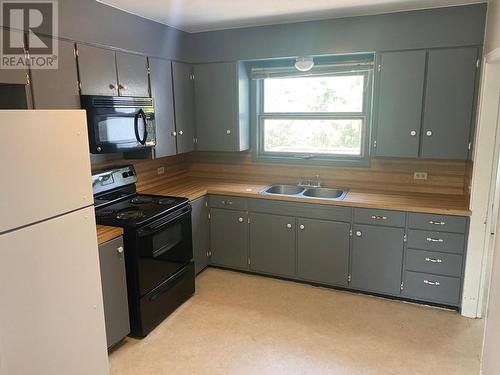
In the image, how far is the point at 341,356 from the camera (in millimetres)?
2555

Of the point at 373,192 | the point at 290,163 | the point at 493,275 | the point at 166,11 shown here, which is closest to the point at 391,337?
the point at 493,275

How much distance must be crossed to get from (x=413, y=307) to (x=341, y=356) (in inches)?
38.8

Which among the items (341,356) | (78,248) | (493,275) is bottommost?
(341,356)

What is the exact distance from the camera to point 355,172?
147 inches

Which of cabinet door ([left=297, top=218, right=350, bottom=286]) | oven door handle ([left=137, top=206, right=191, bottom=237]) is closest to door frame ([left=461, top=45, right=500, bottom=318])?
cabinet door ([left=297, top=218, right=350, bottom=286])

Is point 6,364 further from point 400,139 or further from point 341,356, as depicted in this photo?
point 400,139

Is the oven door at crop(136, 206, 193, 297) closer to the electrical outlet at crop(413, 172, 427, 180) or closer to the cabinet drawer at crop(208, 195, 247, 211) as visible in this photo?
the cabinet drawer at crop(208, 195, 247, 211)

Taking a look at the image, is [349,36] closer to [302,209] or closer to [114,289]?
[302,209]

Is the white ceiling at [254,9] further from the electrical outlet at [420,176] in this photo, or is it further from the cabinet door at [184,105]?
the electrical outlet at [420,176]

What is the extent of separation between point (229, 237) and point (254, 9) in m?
2.12

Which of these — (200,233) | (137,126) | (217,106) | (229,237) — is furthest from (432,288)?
(137,126)

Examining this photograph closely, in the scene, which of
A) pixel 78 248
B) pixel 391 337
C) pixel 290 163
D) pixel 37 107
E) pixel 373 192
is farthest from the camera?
pixel 290 163

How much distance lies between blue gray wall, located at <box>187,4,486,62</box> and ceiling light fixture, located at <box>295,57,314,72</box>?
0.08 m

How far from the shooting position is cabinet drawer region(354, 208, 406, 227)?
311 cm
